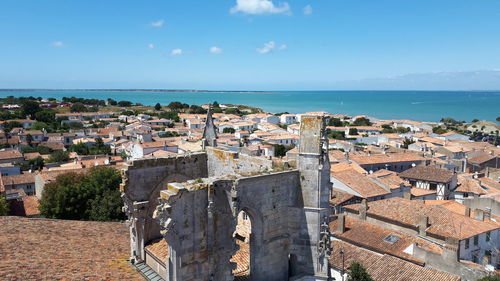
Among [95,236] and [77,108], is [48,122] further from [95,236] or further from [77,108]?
[95,236]

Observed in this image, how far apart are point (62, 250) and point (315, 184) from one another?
10.2 metres

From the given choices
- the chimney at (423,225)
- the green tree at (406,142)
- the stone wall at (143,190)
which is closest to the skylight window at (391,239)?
the chimney at (423,225)

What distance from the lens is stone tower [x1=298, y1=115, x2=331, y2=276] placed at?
13.1 meters

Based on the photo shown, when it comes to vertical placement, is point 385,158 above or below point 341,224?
below

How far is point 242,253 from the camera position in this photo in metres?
14.9

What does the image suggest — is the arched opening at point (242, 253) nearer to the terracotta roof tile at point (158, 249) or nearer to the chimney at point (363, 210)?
the terracotta roof tile at point (158, 249)

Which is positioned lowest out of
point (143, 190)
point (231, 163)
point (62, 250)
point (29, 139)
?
point (29, 139)

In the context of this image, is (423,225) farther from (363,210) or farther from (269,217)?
(269,217)

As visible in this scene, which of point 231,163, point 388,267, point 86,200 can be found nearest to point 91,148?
point 86,200

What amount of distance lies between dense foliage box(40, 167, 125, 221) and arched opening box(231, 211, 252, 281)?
15.0 m

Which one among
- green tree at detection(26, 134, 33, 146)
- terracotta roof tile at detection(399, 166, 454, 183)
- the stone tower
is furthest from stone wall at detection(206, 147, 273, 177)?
green tree at detection(26, 134, 33, 146)

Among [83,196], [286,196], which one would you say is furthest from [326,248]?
[83,196]

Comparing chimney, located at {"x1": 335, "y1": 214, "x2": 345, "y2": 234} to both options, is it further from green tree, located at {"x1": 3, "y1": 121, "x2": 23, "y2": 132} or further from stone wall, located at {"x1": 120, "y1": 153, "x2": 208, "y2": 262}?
green tree, located at {"x1": 3, "y1": 121, "x2": 23, "y2": 132}

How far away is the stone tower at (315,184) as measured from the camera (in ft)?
42.9
